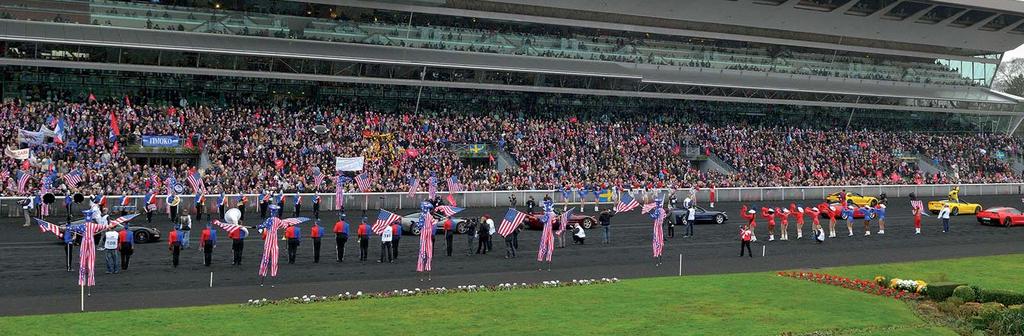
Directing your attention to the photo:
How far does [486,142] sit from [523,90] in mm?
Result: 7124

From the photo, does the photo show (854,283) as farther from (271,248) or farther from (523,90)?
(523,90)

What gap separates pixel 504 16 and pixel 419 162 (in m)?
15.9

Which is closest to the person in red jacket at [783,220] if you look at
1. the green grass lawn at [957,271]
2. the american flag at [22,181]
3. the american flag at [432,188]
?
the green grass lawn at [957,271]

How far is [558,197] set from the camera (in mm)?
50312

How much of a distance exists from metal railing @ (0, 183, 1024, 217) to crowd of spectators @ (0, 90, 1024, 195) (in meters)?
1.53

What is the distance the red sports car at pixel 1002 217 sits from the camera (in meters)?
44.7

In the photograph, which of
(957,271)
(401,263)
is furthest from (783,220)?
(401,263)

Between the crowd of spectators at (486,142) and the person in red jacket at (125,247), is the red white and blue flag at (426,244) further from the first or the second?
the crowd of spectators at (486,142)

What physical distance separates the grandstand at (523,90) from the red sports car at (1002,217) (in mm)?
16368

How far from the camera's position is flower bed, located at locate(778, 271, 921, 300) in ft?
80.5

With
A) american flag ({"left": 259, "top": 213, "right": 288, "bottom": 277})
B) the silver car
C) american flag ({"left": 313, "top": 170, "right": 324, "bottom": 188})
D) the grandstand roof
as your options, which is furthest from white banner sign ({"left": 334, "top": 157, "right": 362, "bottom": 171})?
american flag ({"left": 259, "top": 213, "right": 288, "bottom": 277})

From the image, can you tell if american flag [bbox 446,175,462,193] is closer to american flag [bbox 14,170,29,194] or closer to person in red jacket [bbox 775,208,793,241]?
person in red jacket [bbox 775,208,793,241]

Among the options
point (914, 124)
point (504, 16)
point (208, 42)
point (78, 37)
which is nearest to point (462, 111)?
point (504, 16)

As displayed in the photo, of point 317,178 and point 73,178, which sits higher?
point 317,178
